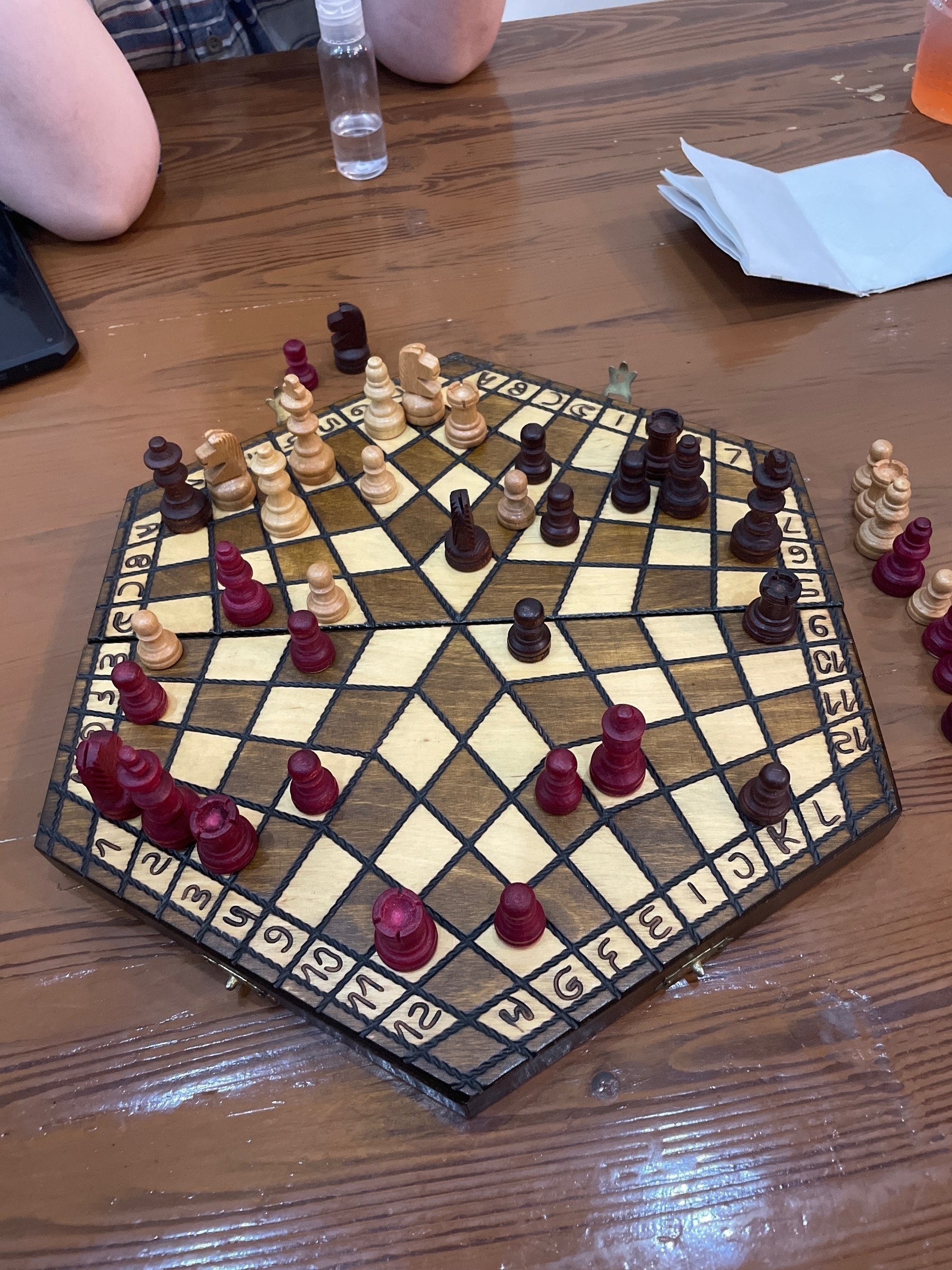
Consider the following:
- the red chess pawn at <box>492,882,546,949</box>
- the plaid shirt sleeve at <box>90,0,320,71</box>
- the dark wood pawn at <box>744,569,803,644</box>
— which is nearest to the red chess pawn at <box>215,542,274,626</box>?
the red chess pawn at <box>492,882,546,949</box>

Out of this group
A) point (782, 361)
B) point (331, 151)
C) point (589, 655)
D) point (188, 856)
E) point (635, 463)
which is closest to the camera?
point (188, 856)

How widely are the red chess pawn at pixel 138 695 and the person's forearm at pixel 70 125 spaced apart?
1.06 m

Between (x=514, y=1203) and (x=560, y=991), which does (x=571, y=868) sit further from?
(x=514, y=1203)

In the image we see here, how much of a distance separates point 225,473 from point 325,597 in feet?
0.85

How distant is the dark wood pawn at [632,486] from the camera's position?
3.62 feet

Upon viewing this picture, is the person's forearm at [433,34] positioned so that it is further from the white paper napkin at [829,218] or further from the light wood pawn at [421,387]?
the light wood pawn at [421,387]

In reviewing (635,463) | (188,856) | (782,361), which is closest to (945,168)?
(782,361)

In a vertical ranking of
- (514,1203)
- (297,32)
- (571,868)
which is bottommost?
(514,1203)

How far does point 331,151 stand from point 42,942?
1.64m

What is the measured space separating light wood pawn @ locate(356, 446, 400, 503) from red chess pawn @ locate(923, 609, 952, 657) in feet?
2.26

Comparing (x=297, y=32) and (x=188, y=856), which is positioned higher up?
(x=297, y=32)

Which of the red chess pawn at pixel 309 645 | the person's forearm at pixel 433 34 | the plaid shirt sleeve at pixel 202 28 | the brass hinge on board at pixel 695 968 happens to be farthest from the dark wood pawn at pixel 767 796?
the plaid shirt sleeve at pixel 202 28

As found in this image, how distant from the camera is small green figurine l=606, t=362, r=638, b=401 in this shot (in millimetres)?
1303

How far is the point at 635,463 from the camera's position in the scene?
43.4 inches
